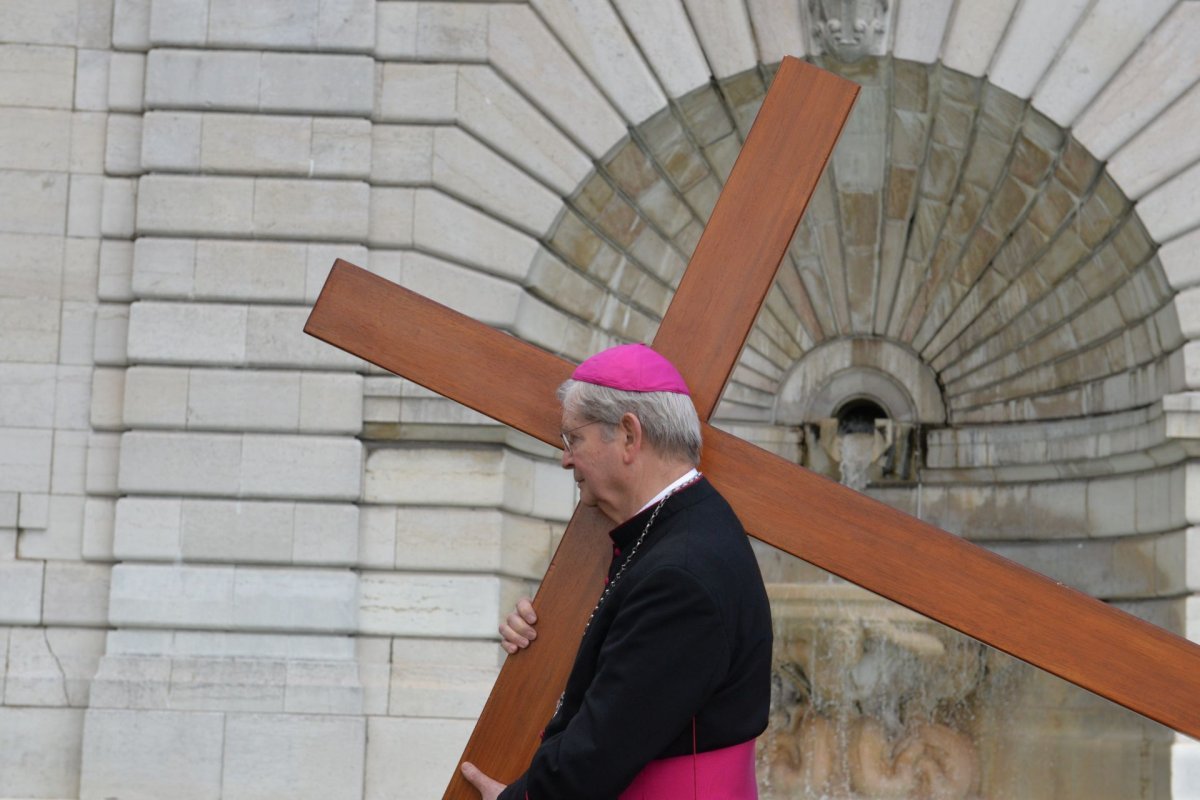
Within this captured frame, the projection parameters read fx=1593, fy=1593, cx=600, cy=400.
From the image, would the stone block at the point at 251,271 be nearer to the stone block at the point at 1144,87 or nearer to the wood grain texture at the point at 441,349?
the stone block at the point at 1144,87

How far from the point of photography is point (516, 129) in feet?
29.4

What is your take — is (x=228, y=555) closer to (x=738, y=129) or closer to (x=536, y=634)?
(x=738, y=129)

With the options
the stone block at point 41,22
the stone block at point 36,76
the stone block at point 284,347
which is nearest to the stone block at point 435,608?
the stone block at point 284,347

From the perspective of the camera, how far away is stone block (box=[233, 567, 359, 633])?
8.48 metres

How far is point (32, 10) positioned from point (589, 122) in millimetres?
3286

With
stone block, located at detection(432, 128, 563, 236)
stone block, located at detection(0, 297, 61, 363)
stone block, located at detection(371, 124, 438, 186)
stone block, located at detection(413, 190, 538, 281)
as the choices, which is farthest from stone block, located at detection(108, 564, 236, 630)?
stone block, located at detection(432, 128, 563, 236)

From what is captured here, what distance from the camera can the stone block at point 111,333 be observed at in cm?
894

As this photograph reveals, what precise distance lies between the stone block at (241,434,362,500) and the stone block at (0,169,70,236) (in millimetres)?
1791

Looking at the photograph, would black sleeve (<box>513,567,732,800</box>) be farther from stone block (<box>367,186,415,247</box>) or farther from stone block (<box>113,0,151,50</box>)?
stone block (<box>113,0,151,50</box>)

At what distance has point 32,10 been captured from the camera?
362 inches

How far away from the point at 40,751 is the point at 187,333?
93.7 inches

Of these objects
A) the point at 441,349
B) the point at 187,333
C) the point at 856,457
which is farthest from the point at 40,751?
the point at 441,349

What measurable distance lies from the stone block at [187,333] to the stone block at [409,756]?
2.17 m

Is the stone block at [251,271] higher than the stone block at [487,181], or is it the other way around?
the stone block at [487,181]
